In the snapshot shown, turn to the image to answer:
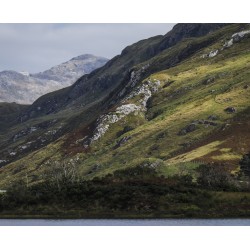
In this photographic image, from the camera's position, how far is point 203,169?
170 metres

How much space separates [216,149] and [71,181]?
236ft

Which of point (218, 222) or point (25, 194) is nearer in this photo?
point (218, 222)

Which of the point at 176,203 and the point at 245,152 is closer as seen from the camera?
the point at 176,203

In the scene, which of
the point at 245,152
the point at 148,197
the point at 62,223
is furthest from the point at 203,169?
the point at 62,223

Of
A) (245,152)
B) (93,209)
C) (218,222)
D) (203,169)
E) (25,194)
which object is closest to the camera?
(218,222)

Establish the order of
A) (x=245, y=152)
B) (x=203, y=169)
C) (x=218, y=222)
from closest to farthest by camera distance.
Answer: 1. (x=218, y=222)
2. (x=203, y=169)
3. (x=245, y=152)

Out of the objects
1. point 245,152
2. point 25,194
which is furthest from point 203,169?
point 25,194

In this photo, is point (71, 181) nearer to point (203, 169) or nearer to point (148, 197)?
point (148, 197)

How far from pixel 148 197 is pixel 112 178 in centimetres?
2303

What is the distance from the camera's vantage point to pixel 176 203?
127 m

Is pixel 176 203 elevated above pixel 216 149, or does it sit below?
below

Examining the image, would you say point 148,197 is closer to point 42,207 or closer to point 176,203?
point 176,203

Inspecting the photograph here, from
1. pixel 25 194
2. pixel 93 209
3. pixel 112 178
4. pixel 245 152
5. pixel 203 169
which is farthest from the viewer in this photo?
pixel 245 152

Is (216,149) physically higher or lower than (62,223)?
higher
